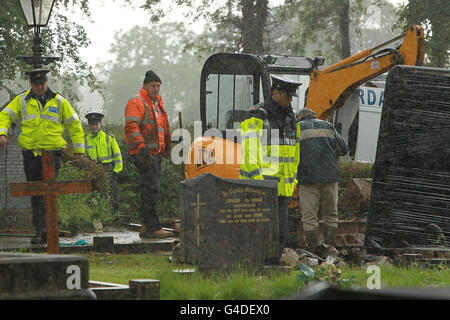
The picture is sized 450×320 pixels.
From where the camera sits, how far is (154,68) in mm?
97250

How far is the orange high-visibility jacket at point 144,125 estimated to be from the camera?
10555 millimetres

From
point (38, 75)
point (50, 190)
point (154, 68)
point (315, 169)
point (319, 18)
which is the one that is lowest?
point (50, 190)

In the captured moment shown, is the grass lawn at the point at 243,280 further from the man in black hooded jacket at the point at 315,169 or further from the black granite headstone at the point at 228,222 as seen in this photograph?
the man in black hooded jacket at the point at 315,169

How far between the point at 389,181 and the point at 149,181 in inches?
136

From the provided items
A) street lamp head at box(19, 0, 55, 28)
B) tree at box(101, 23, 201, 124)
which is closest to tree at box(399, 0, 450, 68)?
street lamp head at box(19, 0, 55, 28)

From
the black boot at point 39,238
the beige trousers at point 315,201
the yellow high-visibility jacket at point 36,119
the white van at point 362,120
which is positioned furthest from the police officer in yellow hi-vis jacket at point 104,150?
the white van at point 362,120

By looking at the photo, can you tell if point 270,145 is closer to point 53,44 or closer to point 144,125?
point 144,125

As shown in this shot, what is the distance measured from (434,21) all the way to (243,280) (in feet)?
58.1

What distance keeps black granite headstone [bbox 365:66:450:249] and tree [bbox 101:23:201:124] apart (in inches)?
2923

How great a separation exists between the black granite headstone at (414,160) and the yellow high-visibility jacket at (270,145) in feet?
3.77

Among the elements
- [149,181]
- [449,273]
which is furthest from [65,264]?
[149,181]

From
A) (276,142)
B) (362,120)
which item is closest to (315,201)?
(276,142)

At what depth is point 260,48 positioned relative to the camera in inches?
946

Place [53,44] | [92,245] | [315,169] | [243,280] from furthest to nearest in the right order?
[53,44] → [315,169] → [92,245] → [243,280]
